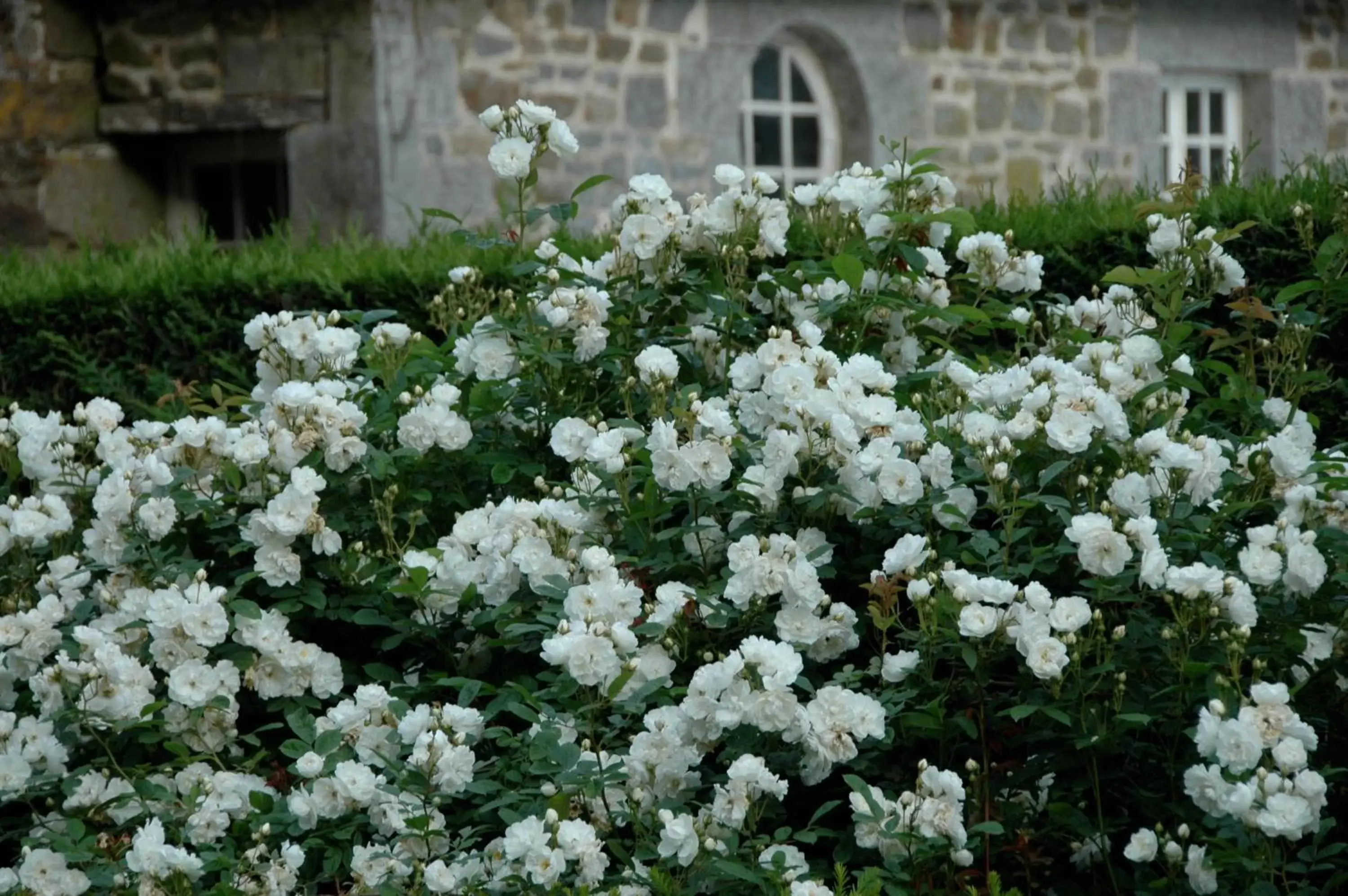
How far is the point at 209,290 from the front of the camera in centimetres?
617

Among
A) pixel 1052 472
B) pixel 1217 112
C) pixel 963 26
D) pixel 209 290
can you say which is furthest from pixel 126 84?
pixel 1052 472

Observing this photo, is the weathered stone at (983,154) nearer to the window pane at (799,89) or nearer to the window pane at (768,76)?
the window pane at (799,89)

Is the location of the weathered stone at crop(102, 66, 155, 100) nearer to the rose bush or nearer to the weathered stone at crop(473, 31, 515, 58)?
the weathered stone at crop(473, 31, 515, 58)

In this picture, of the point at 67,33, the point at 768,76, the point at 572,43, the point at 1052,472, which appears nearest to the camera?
the point at 1052,472

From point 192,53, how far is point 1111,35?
5268 mm

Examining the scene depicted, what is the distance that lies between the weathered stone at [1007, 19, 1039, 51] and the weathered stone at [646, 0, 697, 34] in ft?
6.91

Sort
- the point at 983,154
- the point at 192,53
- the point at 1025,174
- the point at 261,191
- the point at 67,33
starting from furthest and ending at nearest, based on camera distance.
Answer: the point at 1025,174 < the point at 983,154 < the point at 261,191 < the point at 67,33 < the point at 192,53

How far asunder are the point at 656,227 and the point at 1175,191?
105 centimetres

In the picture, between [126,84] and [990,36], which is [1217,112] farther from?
[126,84]

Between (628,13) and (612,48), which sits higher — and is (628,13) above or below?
above

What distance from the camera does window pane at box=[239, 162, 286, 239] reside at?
9.25 meters

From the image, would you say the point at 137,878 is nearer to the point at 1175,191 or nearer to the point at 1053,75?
the point at 1175,191

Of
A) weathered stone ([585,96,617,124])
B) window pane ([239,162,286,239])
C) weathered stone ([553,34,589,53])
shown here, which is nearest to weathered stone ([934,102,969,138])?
weathered stone ([585,96,617,124])

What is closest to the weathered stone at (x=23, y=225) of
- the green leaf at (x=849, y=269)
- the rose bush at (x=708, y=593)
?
the rose bush at (x=708, y=593)
